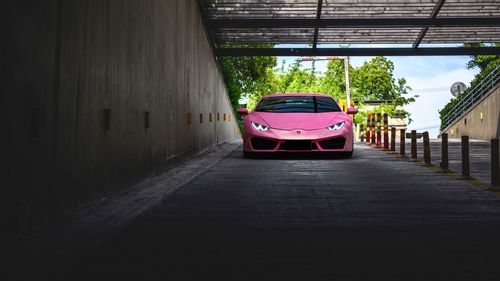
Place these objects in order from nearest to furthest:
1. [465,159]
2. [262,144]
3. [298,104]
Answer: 1. [465,159]
2. [262,144]
3. [298,104]

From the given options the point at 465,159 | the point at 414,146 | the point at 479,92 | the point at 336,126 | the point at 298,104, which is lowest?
the point at 465,159

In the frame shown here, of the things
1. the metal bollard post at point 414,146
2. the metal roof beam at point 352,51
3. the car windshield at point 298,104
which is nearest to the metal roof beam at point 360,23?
the metal roof beam at point 352,51

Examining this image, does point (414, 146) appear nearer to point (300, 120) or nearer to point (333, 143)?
point (333, 143)

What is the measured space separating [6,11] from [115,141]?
313 cm

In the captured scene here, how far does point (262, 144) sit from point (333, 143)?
1474 millimetres

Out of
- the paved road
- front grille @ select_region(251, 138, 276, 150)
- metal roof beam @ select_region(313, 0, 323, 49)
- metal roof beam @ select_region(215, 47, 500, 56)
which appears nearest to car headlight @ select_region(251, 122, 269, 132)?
front grille @ select_region(251, 138, 276, 150)

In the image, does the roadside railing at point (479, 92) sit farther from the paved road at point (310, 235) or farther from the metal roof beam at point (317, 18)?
the paved road at point (310, 235)

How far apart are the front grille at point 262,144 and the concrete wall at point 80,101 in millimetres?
2362

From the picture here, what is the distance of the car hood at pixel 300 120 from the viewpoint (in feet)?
42.0

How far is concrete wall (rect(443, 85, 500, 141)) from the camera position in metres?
25.3

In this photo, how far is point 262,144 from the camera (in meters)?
13.1

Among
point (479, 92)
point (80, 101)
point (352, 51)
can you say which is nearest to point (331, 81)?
point (479, 92)

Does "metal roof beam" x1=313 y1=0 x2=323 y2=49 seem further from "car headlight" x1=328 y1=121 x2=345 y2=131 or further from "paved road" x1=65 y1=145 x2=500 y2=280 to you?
"paved road" x1=65 y1=145 x2=500 y2=280

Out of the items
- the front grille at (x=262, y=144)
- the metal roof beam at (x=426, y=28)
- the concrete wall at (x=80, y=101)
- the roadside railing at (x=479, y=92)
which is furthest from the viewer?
the roadside railing at (x=479, y=92)
